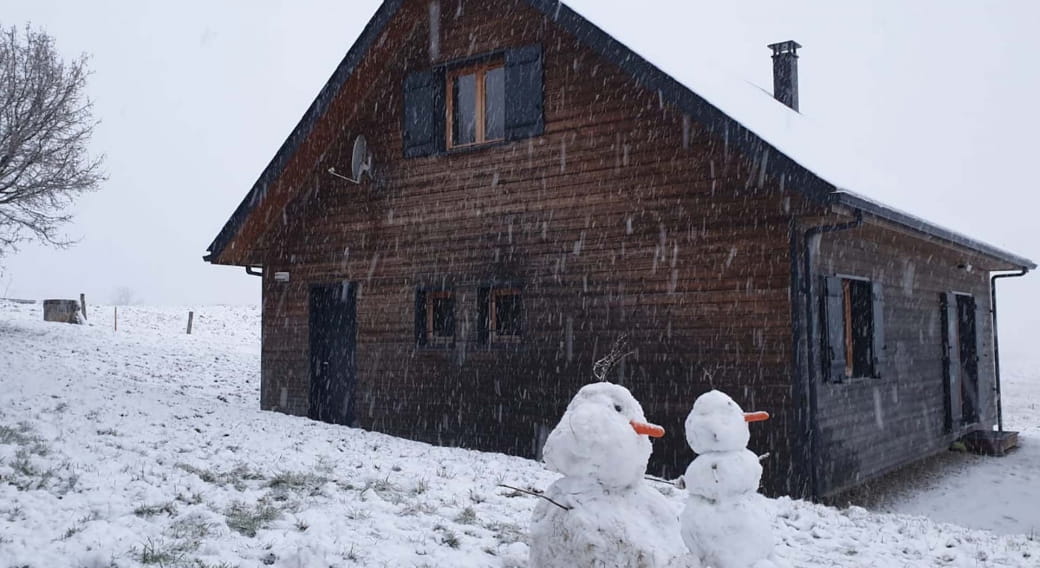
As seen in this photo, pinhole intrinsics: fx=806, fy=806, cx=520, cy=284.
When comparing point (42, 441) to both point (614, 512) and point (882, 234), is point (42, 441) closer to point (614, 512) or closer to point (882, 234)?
point (614, 512)

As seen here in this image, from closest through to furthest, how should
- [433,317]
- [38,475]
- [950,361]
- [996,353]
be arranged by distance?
[38,475]
[433,317]
[950,361]
[996,353]

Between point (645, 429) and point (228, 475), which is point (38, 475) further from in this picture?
point (645, 429)

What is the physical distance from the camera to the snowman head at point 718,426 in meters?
4.08

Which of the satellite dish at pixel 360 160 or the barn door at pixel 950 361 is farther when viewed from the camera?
the barn door at pixel 950 361

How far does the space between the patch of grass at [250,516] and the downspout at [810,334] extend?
510 centimetres

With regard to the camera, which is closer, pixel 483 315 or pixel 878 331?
pixel 878 331

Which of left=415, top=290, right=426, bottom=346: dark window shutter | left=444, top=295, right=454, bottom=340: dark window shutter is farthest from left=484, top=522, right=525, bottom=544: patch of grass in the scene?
left=415, top=290, right=426, bottom=346: dark window shutter

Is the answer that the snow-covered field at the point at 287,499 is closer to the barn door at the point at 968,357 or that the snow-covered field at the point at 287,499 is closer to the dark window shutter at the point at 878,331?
the dark window shutter at the point at 878,331

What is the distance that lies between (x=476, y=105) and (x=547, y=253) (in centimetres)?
234

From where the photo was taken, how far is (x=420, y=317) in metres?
10.9

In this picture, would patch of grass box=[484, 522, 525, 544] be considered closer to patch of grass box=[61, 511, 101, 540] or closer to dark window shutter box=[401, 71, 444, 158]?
patch of grass box=[61, 511, 101, 540]

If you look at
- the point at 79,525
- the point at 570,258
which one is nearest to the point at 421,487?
the point at 79,525

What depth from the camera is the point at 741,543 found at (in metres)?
3.96

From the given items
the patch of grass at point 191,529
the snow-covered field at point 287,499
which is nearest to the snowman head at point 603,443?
the snow-covered field at point 287,499
